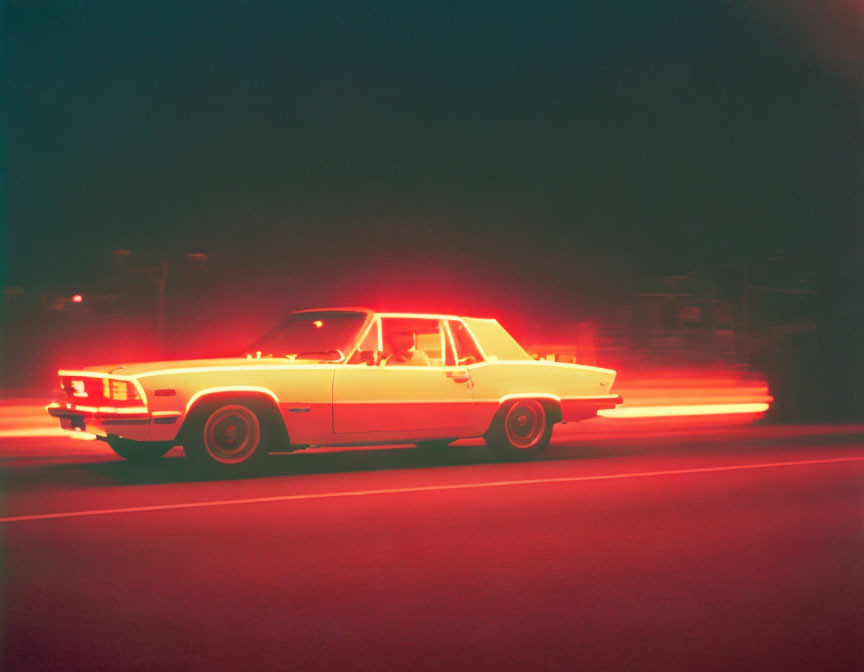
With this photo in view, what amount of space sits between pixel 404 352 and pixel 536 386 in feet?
5.65

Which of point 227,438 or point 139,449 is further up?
point 227,438

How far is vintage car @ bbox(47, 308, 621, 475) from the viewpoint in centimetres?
950

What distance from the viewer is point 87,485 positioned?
9336 mm

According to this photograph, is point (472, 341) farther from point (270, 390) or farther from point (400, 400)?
point (270, 390)

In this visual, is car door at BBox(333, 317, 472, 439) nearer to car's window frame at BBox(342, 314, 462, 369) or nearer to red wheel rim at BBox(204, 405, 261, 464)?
car's window frame at BBox(342, 314, 462, 369)

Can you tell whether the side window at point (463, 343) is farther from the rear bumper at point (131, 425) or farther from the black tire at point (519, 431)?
the rear bumper at point (131, 425)

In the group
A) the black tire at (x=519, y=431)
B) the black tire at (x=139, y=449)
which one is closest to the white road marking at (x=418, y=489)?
the black tire at (x=519, y=431)

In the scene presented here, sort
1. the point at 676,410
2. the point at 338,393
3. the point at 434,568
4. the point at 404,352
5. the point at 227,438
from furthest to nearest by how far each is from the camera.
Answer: the point at 676,410 < the point at 404,352 < the point at 338,393 < the point at 227,438 < the point at 434,568

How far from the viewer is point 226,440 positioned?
9.84m

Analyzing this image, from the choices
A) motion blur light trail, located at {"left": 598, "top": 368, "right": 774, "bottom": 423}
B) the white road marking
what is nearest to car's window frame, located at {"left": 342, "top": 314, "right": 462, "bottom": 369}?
the white road marking

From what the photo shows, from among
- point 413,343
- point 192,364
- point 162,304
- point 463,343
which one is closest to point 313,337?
point 413,343

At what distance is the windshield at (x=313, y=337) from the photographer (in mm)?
10648

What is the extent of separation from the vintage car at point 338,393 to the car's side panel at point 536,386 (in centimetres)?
1

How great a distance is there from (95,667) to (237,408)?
5591 millimetres
